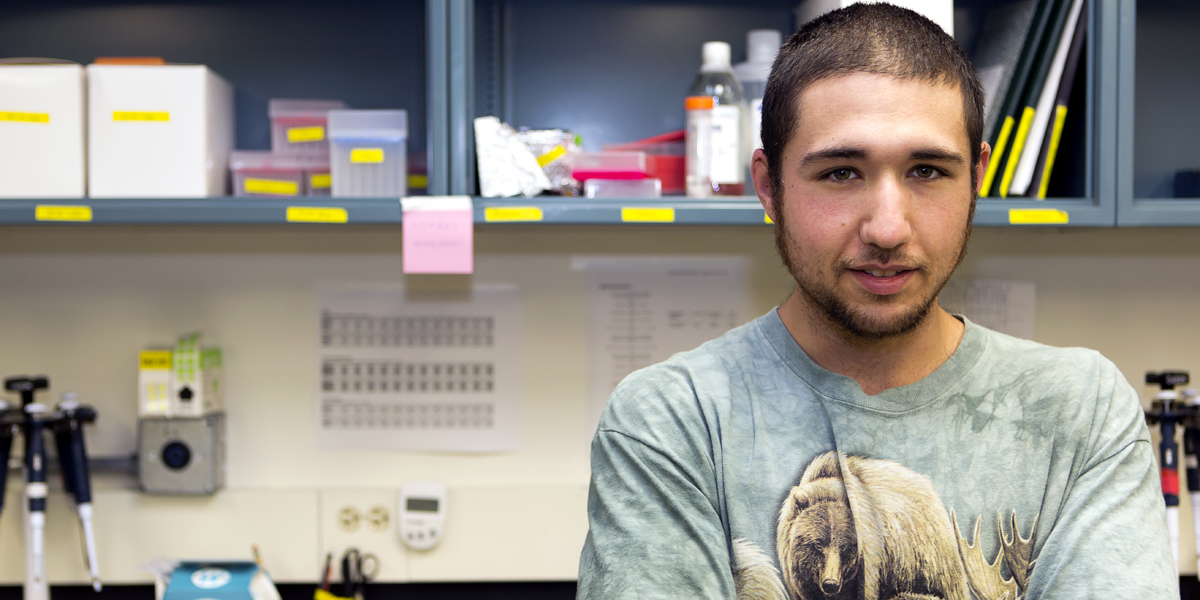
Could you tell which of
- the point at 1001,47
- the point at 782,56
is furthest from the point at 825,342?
the point at 1001,47

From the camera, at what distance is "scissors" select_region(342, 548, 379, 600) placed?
1.57 m

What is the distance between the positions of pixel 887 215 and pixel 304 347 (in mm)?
1248

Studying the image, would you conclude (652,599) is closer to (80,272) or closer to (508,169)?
(508,169)

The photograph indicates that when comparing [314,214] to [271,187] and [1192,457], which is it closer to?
[271,187]

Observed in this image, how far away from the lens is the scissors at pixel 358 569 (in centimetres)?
157

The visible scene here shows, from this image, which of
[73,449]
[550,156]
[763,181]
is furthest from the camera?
[73,449]

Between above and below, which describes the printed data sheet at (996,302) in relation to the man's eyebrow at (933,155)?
below

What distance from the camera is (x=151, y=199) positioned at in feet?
4.17

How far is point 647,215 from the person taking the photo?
49.7 inches

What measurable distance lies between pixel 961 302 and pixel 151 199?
4.70ft

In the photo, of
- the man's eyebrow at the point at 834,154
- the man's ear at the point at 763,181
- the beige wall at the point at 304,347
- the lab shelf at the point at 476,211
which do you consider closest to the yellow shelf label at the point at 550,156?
the lab shelf at the point at 476,211

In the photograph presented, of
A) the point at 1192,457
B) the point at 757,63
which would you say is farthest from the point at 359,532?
the point at 1192,457

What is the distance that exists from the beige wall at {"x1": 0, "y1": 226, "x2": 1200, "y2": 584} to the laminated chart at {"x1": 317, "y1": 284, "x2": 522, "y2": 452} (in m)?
0.03

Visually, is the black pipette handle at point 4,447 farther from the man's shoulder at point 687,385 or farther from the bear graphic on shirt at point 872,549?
the bear graphic on shirt at point 872,549
